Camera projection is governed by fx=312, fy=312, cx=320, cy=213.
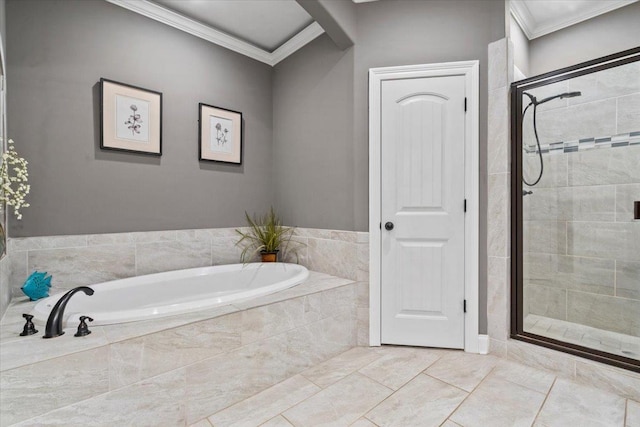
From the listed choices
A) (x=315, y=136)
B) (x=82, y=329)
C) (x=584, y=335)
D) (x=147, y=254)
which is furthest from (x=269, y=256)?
(x=584, y=335)

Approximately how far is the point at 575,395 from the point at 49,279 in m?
3.22

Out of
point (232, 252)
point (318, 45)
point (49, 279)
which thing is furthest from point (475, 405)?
point (318, 45)

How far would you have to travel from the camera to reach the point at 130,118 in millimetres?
2414

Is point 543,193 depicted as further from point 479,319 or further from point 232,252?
point 232,252

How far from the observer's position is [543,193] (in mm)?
2273

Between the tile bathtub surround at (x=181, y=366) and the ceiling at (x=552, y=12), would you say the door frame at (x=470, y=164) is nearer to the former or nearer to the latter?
the ceiling at (x=552, y=12)

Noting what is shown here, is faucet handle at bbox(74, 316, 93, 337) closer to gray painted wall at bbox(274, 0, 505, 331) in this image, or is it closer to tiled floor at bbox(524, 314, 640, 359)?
gray painted wall at bbox(274, 0, 505, 331)

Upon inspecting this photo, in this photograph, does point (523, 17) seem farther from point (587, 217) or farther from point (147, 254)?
point (147, 254)

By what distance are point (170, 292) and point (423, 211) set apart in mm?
2055

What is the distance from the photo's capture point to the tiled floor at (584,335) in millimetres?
1880

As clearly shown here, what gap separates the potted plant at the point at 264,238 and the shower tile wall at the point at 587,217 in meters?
2.03

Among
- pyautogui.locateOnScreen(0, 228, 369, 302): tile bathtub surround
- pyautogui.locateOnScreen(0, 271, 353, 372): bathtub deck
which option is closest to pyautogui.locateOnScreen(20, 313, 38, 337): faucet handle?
pyautogui.locateOnScreen(0, 271, 353, 372): bathtub deck

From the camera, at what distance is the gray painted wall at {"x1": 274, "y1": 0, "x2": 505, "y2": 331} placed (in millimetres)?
2256

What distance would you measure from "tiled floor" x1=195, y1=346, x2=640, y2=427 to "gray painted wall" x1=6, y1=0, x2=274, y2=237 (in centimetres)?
170
